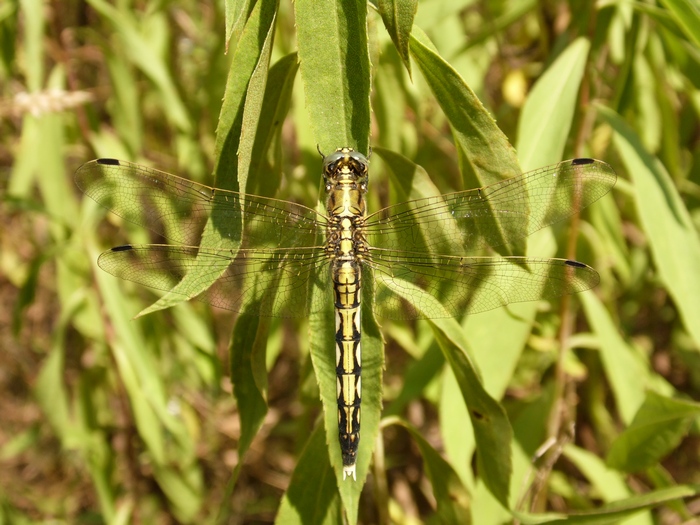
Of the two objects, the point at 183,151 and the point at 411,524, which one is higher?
the point at 183,151

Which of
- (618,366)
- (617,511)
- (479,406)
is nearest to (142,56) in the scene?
→ (479,406)

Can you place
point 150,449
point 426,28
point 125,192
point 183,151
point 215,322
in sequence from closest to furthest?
1. point 125,192
2. point 426,28
3. point 150,449
4. point 183,151
5. point 215,322

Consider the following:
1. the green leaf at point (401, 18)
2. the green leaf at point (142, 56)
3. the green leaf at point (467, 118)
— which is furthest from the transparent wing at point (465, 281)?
the green leaf at point (142, 56)

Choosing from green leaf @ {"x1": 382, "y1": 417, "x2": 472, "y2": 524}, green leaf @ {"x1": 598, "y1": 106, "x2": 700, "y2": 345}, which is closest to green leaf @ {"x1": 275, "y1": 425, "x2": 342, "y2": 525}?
green leaf @ {"x1": 382, "y1": 417, "x2": 472, "y2": 524}

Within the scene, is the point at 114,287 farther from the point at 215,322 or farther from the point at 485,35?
the point at 485,35

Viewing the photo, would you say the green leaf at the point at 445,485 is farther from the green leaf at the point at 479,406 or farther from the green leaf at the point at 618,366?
the green leaf at the point at 618,366

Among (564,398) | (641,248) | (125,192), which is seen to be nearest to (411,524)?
(564,398)

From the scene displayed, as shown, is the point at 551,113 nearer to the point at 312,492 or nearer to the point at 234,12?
the point at 234,12

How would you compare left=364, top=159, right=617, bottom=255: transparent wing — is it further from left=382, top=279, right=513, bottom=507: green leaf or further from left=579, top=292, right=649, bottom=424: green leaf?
left=579, top=292, right=649, bottom=424: green leaf
